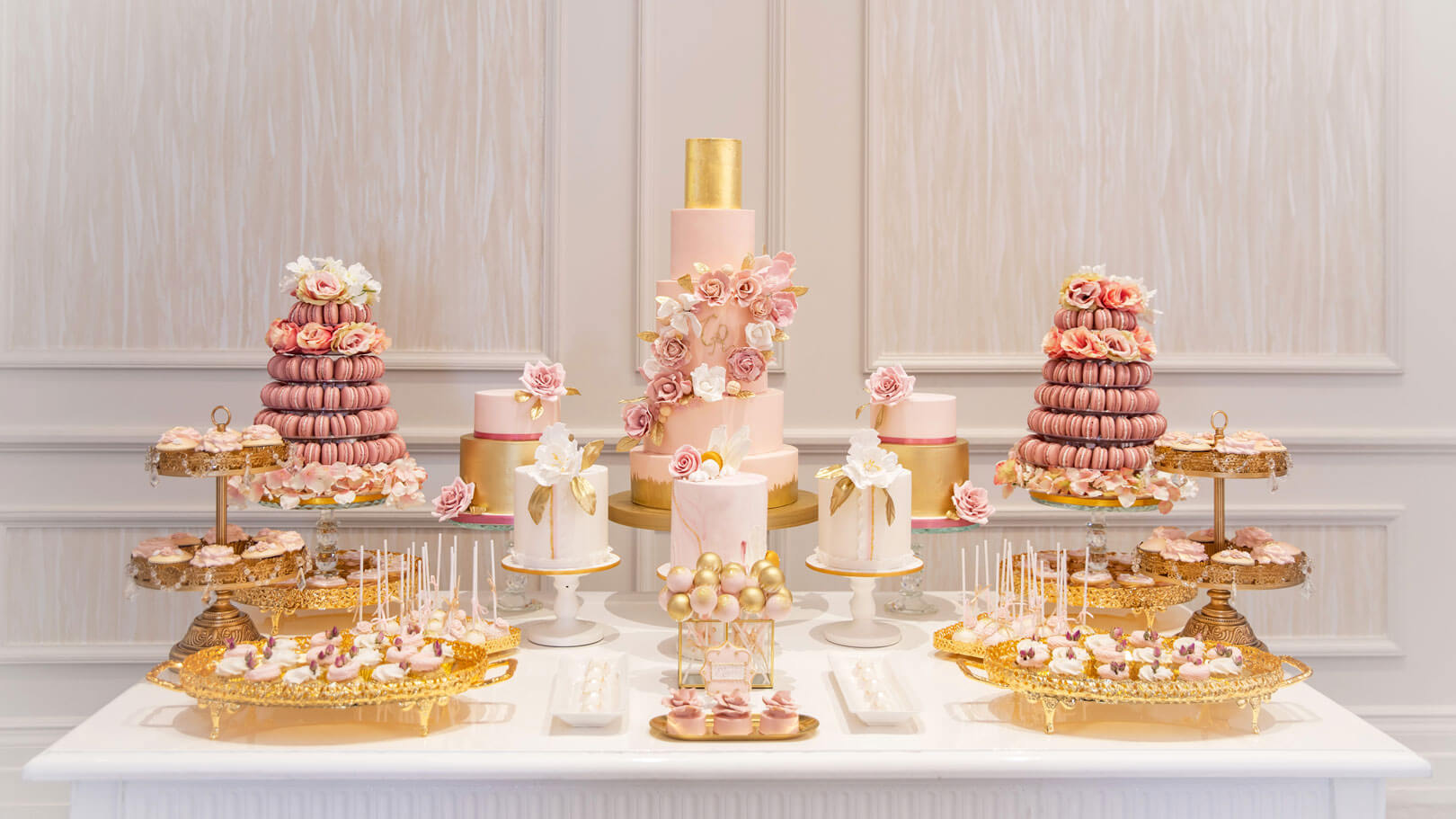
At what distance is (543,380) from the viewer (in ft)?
7.82

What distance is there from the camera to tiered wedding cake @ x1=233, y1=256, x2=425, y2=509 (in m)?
2.29

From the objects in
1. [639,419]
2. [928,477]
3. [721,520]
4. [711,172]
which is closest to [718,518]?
[721,520]

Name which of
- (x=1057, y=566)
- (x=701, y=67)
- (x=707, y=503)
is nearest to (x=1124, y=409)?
(x=1057, y=566)

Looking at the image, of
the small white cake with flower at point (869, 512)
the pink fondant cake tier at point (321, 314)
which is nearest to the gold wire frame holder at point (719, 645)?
the small white cake with flower at point (869, 512)

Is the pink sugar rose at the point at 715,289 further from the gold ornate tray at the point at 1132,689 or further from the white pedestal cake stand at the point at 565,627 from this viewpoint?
the gold ornate tray at the point at 1132,689

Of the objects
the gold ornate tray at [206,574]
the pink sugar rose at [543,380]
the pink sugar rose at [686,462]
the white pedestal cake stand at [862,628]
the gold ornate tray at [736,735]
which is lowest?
the gold ornate tray at [736,735]

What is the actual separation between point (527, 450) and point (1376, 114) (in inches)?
105

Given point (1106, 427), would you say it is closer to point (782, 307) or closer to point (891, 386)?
point (891, 386)

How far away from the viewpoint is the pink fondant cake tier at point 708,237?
237cm

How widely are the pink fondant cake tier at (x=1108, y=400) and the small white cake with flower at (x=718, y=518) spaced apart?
792 mm

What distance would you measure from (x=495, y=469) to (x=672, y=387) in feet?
1.43

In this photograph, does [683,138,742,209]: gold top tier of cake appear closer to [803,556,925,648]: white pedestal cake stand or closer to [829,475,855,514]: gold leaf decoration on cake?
[829,475,855,514]: gold leaf decoration on cake

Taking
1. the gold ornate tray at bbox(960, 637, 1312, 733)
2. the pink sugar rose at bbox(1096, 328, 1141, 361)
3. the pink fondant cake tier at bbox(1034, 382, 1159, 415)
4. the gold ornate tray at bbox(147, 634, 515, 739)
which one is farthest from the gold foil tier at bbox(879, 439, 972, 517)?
the gold ornate tray at bbox(147, 634, 515, 739)

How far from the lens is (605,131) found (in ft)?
10.3
